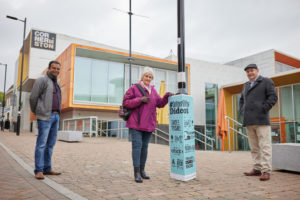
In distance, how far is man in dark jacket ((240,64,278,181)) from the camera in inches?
170

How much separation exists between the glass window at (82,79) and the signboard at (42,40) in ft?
41.3

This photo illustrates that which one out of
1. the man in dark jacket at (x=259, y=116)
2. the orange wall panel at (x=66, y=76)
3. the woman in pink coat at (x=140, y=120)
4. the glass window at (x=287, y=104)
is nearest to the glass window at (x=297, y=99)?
the glass window at (x=287, y=104)

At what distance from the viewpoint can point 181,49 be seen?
4.39 meters

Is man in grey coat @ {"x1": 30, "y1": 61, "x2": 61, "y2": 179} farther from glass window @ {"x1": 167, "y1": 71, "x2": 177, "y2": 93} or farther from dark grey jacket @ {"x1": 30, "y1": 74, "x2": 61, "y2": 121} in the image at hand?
glass window @ {"x1": 167, "y1": 71, "x2": 177, "y2": 93}

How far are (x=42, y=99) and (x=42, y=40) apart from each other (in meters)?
31.4

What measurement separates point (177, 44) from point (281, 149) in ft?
9.04

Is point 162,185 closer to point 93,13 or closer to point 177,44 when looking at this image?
point 177,44

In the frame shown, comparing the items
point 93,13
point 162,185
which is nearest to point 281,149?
point 162,185

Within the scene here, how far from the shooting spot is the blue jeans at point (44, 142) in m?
4.04

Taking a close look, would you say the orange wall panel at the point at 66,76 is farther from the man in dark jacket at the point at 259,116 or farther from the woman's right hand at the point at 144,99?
the man in dark jacket at the point at 259,116

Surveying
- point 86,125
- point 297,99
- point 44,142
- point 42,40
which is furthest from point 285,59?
point 44,142

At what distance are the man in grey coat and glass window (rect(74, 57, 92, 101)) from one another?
1792 cm

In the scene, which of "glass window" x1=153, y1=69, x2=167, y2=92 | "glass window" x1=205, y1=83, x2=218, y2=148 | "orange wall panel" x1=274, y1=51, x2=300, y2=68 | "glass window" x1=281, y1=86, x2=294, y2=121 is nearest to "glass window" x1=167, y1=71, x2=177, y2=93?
"glass window" x1=153, y1=69, x2=167, y2=92

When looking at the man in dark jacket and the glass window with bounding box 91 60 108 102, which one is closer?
the man in dark jacket
